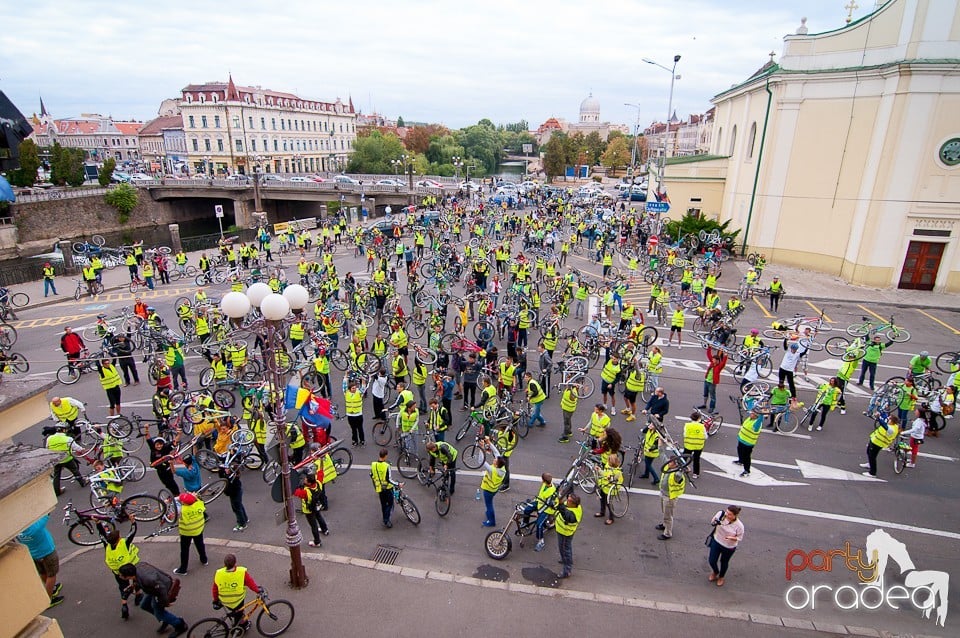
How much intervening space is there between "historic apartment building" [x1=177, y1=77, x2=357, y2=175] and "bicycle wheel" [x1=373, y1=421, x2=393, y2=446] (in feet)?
266

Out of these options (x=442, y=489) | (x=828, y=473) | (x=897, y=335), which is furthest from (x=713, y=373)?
(x=897, y=335)

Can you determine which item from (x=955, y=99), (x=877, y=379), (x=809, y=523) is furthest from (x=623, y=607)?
(x=955, y=99)

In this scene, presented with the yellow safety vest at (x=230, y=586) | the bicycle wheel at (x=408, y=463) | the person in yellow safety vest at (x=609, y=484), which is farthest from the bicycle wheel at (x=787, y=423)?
the yellow safety vest at (x=230, y=586)

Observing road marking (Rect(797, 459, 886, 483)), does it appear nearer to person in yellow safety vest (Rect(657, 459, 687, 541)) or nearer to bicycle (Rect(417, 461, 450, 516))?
person in yellow safety vest (Rect(657, 459, 687, 541))

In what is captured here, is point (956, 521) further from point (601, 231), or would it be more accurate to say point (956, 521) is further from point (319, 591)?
point (601, 231)

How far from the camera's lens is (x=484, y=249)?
992 inches

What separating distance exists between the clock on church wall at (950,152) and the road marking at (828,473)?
2045cm

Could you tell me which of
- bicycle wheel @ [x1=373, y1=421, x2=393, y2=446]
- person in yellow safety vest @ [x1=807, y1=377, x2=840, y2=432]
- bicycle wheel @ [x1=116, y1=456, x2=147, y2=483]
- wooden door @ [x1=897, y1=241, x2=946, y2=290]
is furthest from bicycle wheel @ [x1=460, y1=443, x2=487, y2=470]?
wooden door @ [x1=897, y1=241, x2=946, y2=290]

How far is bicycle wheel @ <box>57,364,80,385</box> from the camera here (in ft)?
49.8

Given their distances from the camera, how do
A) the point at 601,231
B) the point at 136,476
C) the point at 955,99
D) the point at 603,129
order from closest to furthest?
the point at 136,476 < the point at 955,99 < the point at 601,231 < the point at 603,129

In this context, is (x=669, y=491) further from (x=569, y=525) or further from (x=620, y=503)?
(x=569, y=525)

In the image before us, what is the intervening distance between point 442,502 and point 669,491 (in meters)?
4.10

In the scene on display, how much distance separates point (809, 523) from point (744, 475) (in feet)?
4.87

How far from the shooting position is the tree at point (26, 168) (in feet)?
180
